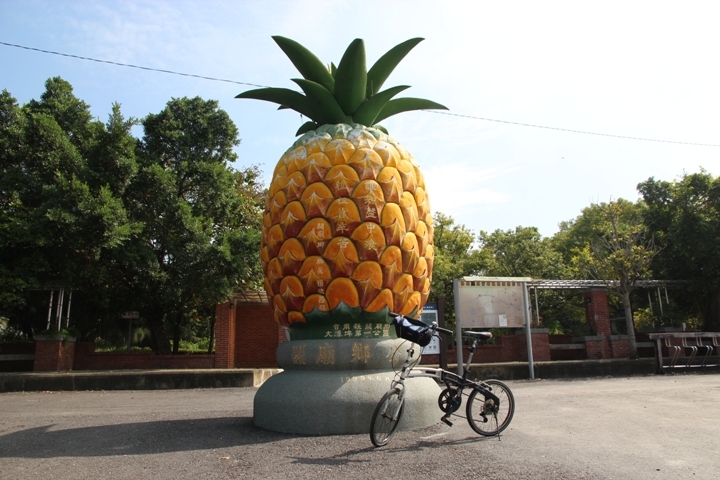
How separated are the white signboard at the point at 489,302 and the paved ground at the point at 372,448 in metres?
5.54

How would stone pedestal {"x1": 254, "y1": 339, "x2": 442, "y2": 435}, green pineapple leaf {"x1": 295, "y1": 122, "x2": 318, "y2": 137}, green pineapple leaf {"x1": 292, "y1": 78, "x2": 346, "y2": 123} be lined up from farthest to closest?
green pineapple leaf {"x1": 295, "y1": 122, "x2": 318, "y2": 137}
green pineapple leaf {"x1": 292, "y1": 78, "x2": 346, "y2": 123}
stone pedestal {"x1": 254, "y1": 339, "x2": 442, "y2": 435}

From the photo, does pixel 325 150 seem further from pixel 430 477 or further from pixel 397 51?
pixel 430 477

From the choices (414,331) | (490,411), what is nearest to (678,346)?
(490,411)

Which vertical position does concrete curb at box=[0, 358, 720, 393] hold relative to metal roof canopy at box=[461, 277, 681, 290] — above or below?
below

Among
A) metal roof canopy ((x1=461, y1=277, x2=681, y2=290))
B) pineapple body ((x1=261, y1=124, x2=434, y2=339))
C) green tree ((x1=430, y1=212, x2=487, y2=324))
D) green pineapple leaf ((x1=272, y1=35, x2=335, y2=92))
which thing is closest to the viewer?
pineapple body ((x1=261, y1=124, x2=434, y2=339))

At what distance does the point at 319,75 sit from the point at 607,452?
5692 millimetres

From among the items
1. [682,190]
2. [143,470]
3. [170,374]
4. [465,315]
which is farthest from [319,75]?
[682,190]

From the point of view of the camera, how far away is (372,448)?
205 inches

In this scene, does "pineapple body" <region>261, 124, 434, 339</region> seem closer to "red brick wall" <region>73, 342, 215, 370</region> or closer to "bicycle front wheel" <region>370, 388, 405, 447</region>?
"bicycle front wheel" <region>370, 388, 405, 447</region>

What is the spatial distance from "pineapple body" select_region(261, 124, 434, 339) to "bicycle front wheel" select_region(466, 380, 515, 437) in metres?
1.39

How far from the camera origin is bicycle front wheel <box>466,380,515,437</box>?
18.7 ft

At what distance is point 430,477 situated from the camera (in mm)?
4266

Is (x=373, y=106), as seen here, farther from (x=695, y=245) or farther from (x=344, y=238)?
(x=695, y=245)

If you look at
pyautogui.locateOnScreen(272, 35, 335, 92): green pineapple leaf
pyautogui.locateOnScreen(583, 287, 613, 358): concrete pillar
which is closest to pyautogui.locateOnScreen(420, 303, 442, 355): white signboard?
pyautogui.locateOnScreen(583, 287, 613, 358): concrete pillar
